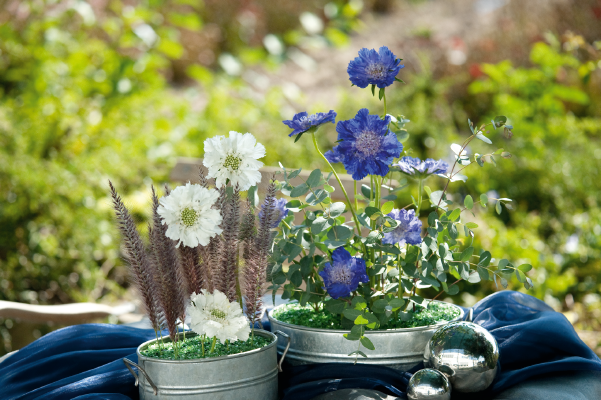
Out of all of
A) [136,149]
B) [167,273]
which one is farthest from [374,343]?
[136,149]

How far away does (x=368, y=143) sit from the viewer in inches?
35.7

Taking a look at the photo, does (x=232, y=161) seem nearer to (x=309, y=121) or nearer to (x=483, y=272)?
(x=309, y=121)

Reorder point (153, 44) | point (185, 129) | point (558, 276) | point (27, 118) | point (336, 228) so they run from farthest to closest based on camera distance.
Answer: point (153, 44), point (185, 129), point (27, 118), point (558, 276), point (336, 228)

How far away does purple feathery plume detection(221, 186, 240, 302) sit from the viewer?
90 centimetres

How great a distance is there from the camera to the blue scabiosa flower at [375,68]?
94cm

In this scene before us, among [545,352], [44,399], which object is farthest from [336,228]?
[44,399]

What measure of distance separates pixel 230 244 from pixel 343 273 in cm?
21

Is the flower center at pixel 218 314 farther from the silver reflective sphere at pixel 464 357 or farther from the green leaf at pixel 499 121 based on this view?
the green leaf at pixel 499 121

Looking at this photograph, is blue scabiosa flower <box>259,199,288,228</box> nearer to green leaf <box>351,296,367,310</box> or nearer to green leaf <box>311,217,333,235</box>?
green leaf <box>311,217,333,235</box>

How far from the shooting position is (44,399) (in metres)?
0.99

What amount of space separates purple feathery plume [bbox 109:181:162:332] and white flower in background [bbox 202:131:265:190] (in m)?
0.16

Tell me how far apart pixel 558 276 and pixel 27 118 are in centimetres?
375

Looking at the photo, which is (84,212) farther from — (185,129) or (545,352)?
(545,352)

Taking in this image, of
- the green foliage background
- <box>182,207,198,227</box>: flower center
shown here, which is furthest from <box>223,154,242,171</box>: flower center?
the green foliage background
